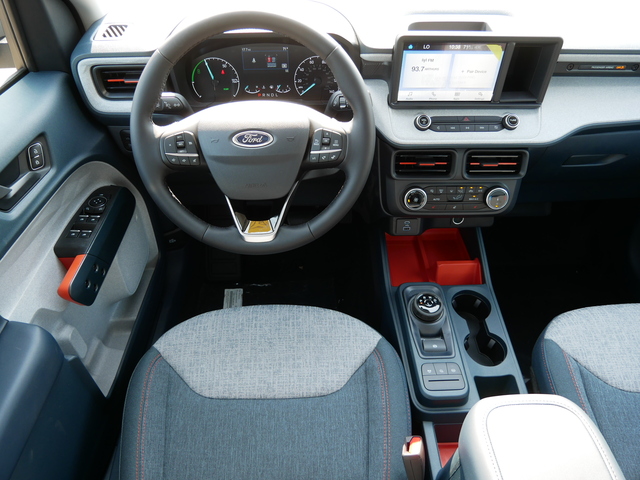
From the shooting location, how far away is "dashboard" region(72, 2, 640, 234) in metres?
1.19

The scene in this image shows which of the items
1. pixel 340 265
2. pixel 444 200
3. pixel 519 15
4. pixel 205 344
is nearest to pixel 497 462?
pixel 205 344

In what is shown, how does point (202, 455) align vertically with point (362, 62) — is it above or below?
below

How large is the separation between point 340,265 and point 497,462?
1388 millimetres

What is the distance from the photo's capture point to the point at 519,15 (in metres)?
1.33

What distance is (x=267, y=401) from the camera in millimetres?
975

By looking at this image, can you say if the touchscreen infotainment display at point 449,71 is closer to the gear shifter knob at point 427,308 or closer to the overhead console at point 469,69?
the overhead console at point 469,69

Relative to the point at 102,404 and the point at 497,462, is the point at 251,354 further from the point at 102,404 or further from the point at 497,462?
the point at 497,462

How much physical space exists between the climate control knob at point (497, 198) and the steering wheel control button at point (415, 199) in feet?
0.58

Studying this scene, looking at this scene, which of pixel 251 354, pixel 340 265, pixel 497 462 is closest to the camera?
pixel 497 462

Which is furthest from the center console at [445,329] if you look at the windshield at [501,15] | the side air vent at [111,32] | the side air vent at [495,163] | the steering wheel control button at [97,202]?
the side air vent at [111,32]

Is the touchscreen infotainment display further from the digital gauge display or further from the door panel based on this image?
the door panel

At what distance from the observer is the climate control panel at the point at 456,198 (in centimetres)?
129

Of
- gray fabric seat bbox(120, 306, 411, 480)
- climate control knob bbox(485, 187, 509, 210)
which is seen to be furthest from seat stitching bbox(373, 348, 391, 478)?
climate control knob bbox(485, 187, 509, 210)

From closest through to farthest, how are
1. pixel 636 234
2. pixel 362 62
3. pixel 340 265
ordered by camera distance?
1. pixel 362 62
2. pixel 636 234
3. pixel 340 265
